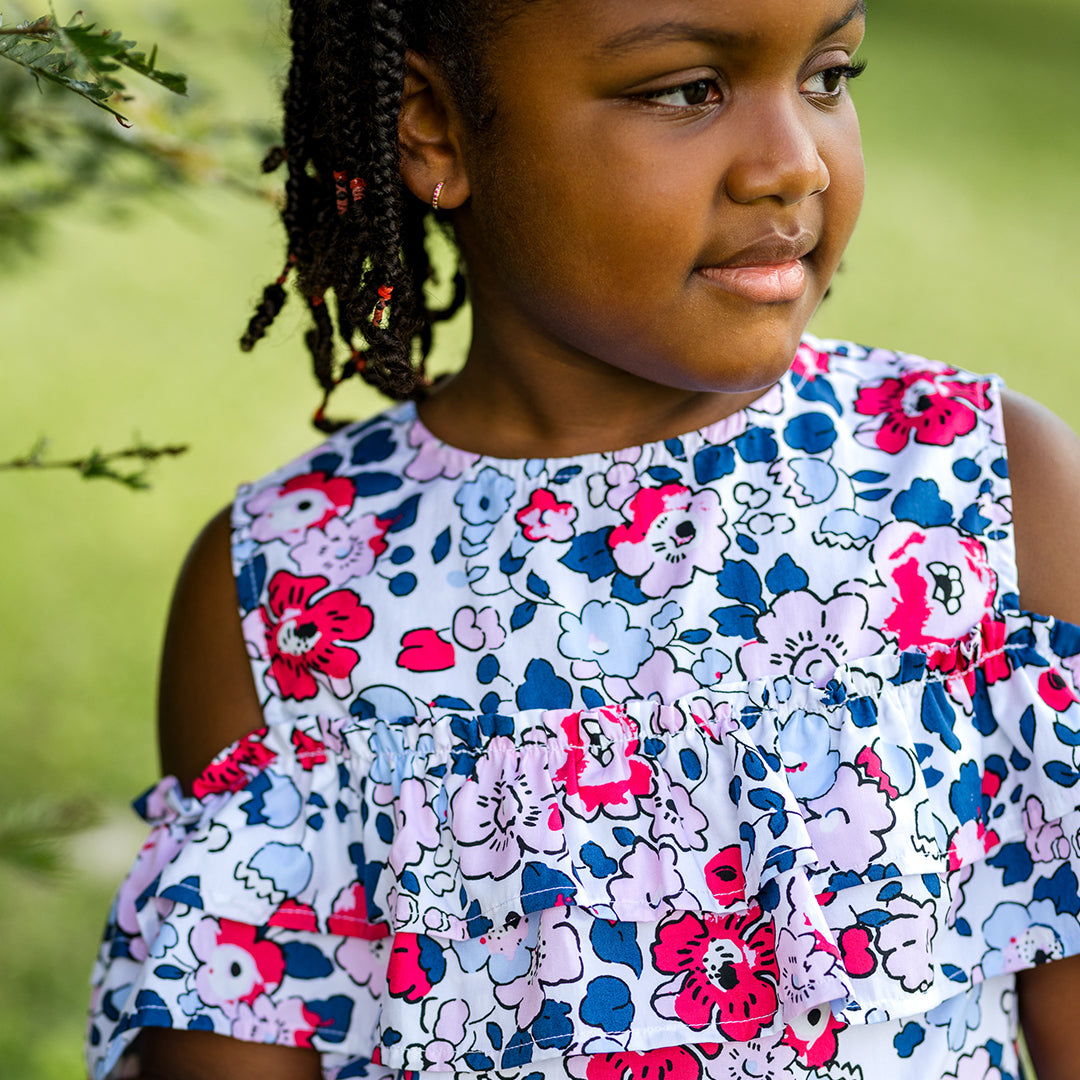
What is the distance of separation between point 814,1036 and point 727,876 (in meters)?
0.17

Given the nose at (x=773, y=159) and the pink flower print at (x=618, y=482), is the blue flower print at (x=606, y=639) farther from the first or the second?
the nose at (x=773, y=159)

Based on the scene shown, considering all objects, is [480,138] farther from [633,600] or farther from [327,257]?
[633,600]

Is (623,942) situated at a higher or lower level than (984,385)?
lower

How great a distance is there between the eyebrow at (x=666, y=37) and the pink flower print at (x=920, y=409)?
407 mm

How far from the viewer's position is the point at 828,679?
1.40 metres

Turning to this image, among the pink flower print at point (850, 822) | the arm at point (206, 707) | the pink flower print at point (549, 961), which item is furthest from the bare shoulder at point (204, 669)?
the pink flower print at point (850, 822)

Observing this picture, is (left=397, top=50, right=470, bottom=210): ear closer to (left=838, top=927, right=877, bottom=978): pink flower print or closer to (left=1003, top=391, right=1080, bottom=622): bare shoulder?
(left=1003, top=391, right=1080, bottom=622): bare shoulder

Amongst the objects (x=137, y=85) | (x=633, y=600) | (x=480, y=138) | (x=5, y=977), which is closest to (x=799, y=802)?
(x=633, y=600)

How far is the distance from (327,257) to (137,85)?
419mm

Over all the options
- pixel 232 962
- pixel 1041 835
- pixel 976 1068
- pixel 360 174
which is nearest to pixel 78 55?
pixel 360 174

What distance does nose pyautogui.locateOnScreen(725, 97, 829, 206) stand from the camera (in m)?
1.29

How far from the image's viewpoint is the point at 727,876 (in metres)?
1.37

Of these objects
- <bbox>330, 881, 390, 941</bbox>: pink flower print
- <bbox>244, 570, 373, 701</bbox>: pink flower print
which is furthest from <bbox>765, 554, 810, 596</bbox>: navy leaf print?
<bbox>330, 881, 390, 941</bbox>: pink flower print

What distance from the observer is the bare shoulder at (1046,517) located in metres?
1.41
